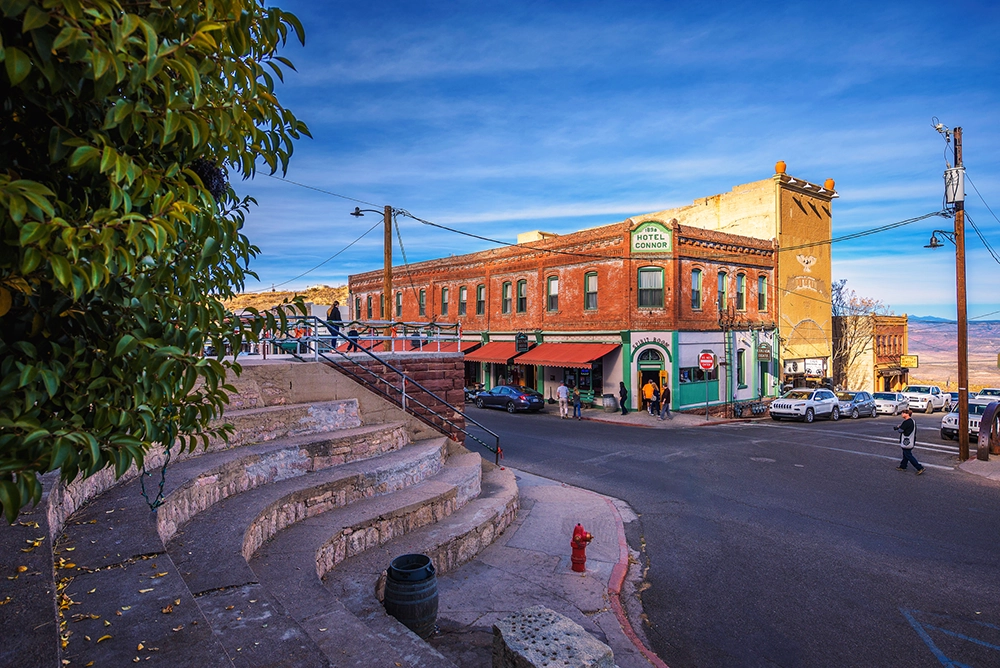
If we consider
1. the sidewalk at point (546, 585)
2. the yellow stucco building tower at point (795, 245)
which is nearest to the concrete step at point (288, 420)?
the sidewalk at point (546, 585)

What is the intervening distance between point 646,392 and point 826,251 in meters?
18.2

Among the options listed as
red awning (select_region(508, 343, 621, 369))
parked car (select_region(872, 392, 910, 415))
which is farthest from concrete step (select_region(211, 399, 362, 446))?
parked car (select_region(872, 392, 910, 415))

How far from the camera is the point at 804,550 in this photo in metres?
9.34

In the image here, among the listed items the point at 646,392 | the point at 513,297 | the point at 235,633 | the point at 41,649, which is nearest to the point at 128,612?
the point at 235,633

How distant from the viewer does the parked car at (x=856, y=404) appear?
29.4 meters

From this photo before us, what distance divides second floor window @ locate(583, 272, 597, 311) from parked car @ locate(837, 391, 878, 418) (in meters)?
13.5

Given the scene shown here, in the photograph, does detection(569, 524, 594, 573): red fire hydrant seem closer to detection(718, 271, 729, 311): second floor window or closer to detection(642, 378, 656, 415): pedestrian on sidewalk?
detection(642, 378, 656, 415): pedestrian on sidewalk

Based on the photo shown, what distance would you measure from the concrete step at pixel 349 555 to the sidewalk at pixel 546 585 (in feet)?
3.35

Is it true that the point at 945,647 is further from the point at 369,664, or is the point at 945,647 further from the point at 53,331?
the point at 53,331

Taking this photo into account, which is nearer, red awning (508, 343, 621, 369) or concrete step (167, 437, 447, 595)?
concrete step (167, 437, 447, 595)

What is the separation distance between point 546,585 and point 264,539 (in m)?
3.74

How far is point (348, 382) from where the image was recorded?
36.1ft

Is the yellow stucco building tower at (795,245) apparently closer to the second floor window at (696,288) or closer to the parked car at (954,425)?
the second floor window at (696,288)

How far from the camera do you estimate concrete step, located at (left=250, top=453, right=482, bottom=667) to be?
14.7 feet
